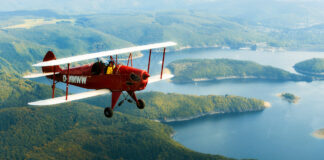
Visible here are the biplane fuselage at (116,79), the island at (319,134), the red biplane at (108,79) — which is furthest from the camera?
the island at (319,134)

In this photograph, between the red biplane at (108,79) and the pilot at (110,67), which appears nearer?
the red biplane at (108,79)

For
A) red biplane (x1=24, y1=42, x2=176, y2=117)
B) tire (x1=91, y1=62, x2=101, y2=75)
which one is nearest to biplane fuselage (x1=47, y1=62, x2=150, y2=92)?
red biplane (x1=24, y1=42, x2=176, y2=117)

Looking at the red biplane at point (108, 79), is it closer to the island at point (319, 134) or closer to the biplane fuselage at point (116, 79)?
the biplane fuselage at point (116, 79)

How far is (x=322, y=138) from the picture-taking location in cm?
17038

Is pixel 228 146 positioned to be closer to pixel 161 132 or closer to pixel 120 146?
pixel 161 132

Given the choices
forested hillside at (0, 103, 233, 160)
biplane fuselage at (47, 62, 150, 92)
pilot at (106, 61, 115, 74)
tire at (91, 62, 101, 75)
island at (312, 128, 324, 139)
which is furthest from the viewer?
island at (312, 128, 324, 139)

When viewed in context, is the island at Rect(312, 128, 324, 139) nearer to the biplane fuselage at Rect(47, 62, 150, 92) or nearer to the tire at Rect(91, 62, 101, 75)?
the biplane fuselage at Rect(47, 62, 150, 92)

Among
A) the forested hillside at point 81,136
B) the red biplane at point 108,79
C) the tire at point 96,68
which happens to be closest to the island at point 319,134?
the forested hillside at point 81,136

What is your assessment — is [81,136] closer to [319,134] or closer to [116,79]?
[319,134]

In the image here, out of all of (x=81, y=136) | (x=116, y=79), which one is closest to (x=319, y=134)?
(x=81, y=136)

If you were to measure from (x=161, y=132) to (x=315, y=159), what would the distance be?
74.1m

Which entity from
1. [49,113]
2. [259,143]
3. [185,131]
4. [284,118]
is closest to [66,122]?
[49,113]

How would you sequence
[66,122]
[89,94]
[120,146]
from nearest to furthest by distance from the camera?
1. [89,94]
2. [120,146]
3. [66,122]

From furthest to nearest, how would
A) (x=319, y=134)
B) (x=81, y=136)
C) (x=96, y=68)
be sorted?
1. (x=319, y=134)
2. (x=81, y=136)
3. (x=96, y=68)
